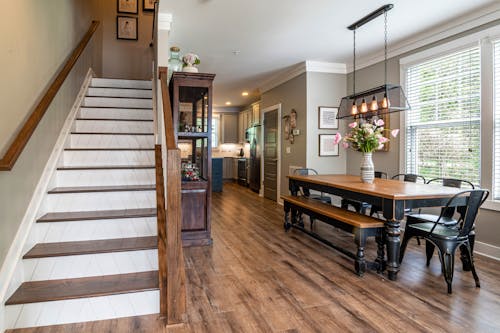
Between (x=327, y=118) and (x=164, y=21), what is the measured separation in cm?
329

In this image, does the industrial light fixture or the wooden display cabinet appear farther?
the wooden display cabinet

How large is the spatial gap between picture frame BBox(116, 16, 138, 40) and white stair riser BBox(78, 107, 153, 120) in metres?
2.58

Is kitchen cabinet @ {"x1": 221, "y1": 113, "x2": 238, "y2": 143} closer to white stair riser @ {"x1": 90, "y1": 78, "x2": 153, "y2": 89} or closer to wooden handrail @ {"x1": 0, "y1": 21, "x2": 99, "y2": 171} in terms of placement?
white stair riser @ {"x1": 90, "y1": 78, "x2": 153, "y2": 89}

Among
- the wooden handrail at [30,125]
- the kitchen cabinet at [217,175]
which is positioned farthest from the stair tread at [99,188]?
the kitchen cabinet at [217,175]

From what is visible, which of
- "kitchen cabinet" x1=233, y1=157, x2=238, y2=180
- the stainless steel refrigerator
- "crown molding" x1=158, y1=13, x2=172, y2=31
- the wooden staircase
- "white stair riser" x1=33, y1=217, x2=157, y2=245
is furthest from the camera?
"kitchen cabinet" x1=233, y1=157, x2=238, y2=180

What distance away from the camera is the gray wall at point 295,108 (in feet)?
18.8

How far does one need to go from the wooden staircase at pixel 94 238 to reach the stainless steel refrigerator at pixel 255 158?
4.68 meters

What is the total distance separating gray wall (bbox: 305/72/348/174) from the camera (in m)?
5.63

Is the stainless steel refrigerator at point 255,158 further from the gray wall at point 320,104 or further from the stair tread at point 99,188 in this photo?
the stair tread at point 99,188

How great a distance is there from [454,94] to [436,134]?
21.2 inches

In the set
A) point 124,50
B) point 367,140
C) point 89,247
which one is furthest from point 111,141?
point 124,50

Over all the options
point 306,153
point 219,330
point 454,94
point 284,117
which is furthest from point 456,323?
point 284,117

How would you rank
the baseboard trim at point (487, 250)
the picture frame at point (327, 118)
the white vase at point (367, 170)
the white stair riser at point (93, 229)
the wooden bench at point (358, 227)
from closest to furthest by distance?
1. the white stair riser at point (93, 229)
2. the wooden bench at point (358, 227)
3. the baseboard trim at point (487, 250)
4. the white vase at point (367, 170)
5. the picture frame at point (327, 118)

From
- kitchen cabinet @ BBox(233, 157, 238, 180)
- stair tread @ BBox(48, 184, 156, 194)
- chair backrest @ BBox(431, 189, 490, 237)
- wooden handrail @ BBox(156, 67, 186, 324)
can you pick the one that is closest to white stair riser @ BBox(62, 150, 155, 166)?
stair tread @ BBox(48, 184, 156, 194)
